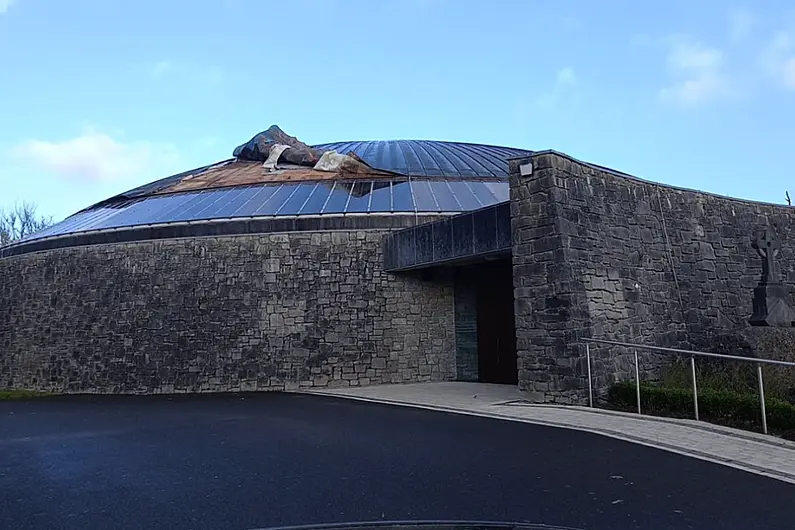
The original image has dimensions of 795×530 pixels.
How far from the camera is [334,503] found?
15.5 feet

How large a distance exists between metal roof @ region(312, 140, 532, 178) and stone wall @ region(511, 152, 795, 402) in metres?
6.73

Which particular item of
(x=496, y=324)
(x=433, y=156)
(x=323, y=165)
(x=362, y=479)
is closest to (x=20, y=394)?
(x=323, y=165)

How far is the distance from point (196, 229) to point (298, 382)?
4780mm

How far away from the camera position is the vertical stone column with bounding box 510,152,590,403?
991 cm

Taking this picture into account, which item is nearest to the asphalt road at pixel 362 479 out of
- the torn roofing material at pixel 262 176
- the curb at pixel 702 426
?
the curb at pixel 702 426

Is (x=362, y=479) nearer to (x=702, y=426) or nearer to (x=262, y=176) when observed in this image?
(x=702, y=426)

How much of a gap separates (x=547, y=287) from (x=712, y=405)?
10.2 ft

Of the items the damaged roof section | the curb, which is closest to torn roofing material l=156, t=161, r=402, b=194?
the damaged roof section

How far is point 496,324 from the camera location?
1461 centimetres

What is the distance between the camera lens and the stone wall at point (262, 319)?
14.6m

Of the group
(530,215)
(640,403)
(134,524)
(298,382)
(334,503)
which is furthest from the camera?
(298,382)

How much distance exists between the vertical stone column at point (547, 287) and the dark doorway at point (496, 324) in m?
3.32

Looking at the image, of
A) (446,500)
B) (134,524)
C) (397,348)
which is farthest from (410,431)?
(397,348)

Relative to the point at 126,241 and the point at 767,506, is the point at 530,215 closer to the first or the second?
the point at 767,506
